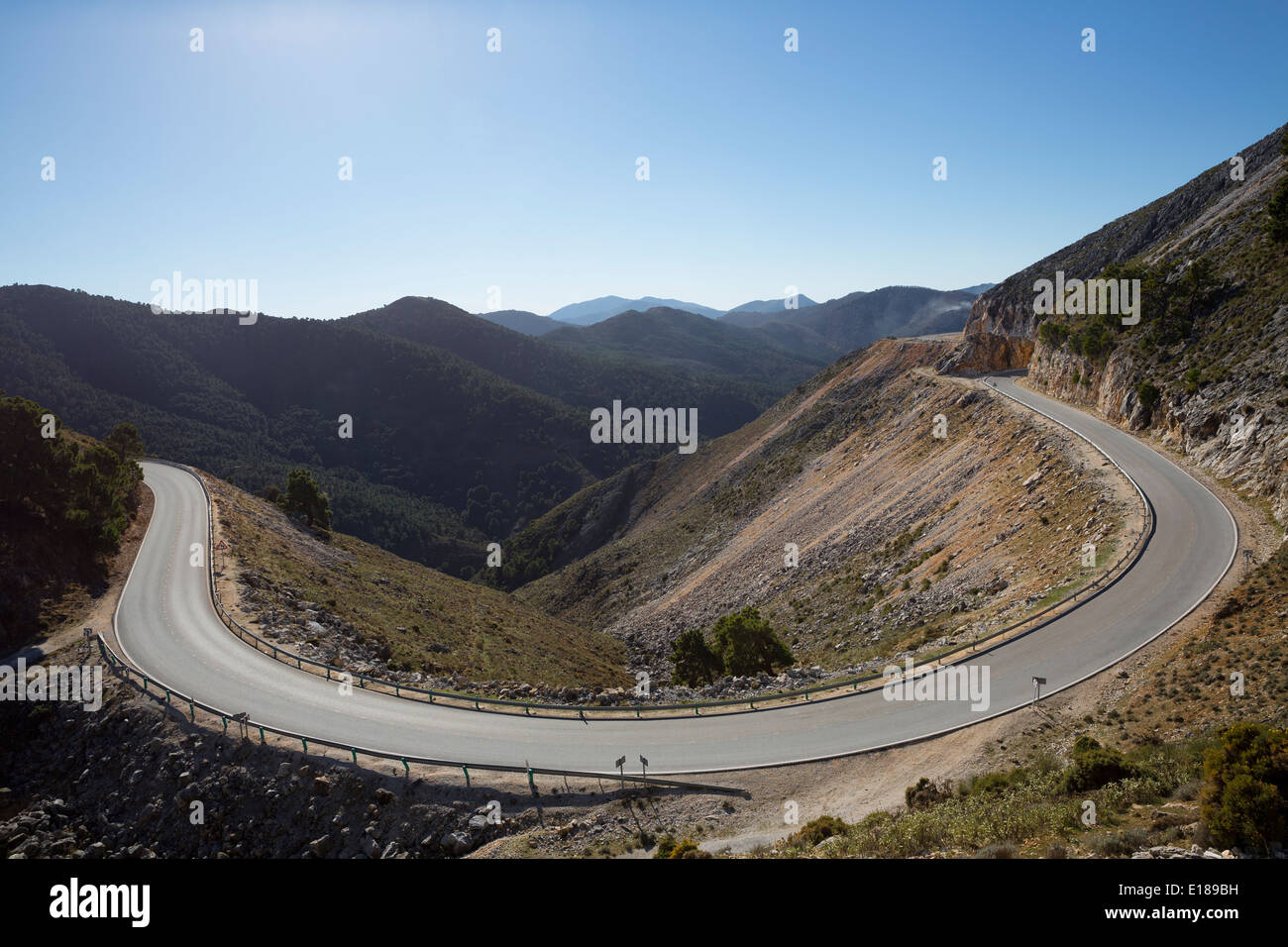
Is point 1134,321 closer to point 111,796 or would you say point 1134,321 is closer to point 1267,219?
point 1267,219

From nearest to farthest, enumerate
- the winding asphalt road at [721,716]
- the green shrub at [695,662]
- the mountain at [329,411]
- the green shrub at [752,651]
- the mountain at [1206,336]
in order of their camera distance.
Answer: the winding asphalt road at [721,716] < the mountain at [1206,336] < the green shrub at [752,651] < the green shrub at [695,662] < the mountain at [329,411]

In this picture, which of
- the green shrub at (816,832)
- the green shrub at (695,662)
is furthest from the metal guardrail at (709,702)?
the green shrub at (695,662)

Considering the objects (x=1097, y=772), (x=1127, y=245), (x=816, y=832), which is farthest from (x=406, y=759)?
(x=1127, y=245)

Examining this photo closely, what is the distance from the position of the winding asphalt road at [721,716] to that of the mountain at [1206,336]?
3.95 meters

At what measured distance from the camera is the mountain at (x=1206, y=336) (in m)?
28.1

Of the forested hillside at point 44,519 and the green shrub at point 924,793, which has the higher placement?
the forested hillside at point 44,519

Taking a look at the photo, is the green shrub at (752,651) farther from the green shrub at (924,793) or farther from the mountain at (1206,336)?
the mountain at (1206,336)

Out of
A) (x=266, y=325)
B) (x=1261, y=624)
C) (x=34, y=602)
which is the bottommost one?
(x=34, y=602)

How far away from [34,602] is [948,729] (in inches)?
1529

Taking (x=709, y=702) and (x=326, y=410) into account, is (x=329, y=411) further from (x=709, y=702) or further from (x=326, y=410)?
(x=709, y=702)

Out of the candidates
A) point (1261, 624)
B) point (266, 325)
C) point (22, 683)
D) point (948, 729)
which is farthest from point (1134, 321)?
point (266, 325)

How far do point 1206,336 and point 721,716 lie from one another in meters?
36.0

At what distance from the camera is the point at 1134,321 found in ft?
136
